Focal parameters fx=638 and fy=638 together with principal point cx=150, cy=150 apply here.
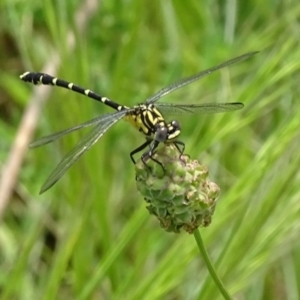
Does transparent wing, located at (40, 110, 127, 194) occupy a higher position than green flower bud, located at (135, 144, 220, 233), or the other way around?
transparent wing, located at (40, 110, 127, 194)

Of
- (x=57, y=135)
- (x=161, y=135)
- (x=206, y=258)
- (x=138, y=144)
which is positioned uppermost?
(x=138, y=144)

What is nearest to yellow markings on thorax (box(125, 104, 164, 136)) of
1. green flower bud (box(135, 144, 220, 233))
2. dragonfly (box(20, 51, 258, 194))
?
dragonfly (box(20, 51, 258, 194))

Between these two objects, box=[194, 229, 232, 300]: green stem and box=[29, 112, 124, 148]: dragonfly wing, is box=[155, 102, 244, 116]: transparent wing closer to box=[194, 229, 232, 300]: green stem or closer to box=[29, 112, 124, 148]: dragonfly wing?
box=[29, 112, 124, 148]: dragonfly wing

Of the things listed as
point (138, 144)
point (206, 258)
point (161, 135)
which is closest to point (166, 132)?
point (161, 135)

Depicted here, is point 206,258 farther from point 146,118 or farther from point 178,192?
point 146,118

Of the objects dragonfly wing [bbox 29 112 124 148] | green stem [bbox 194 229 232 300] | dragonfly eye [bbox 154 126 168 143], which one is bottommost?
green stem [bbox 194 229 232 300]

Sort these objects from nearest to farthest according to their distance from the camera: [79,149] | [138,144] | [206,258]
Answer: [206,258], [79,149], [138,144]
